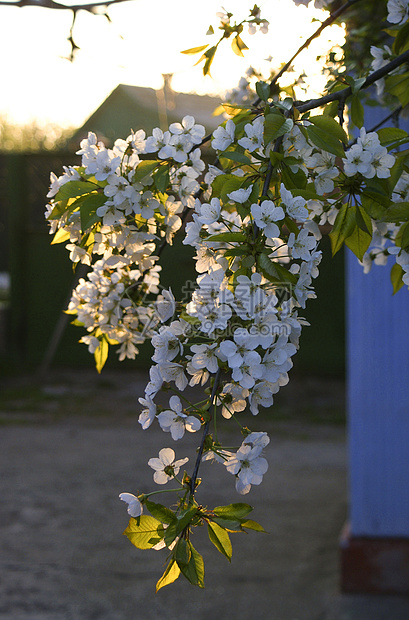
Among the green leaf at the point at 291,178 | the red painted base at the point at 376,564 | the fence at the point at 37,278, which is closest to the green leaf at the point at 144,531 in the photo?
the green leaf at the point at 291,178

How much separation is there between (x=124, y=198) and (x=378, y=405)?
186 cm

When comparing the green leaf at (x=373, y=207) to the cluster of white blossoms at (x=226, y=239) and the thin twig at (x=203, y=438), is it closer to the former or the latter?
the cluster of white blossoms at (x=226, y=239)

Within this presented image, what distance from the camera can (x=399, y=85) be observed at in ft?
4.28

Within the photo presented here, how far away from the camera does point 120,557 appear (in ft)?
10.1

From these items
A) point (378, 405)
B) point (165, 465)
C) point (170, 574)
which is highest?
point (165, 465)

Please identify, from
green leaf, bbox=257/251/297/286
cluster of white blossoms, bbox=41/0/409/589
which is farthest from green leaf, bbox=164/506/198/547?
green leaf, bbox=257/251/297/286

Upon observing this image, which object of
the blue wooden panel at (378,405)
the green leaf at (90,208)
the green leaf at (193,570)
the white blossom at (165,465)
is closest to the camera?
the green leaf at (193,570)

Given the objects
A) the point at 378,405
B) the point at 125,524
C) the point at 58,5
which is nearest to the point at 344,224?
the point at 58,5

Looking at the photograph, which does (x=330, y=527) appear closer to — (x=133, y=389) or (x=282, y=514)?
(x=282, y=514)

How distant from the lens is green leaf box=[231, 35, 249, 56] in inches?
49.3

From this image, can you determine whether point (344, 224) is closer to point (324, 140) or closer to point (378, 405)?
point (324, 140)

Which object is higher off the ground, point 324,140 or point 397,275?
point 324,140

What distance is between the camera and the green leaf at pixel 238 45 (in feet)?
4.10

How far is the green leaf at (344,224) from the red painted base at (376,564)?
196cm
